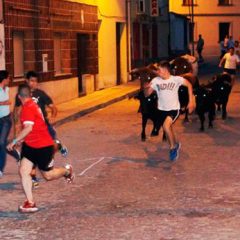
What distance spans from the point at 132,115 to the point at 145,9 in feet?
58.3

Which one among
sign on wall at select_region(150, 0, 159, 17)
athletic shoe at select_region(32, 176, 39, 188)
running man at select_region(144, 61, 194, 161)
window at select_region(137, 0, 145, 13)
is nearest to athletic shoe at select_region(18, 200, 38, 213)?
athletic shoe at select_region(32, 176, 39, 188)

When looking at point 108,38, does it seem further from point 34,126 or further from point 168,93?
point 34,126

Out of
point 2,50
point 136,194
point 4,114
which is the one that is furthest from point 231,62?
point 136,194

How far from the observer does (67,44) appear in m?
25.4

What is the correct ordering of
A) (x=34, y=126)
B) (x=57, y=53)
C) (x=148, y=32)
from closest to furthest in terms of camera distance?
(x=34, y=126) < (x=57, y=53) < (x=148, y=32)

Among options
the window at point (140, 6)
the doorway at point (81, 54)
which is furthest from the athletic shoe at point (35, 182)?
the window at point (140, 6)

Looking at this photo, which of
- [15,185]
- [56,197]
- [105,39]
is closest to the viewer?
[56,197]

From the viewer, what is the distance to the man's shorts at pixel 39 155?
29.0 feet

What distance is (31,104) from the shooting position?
8.85 meters

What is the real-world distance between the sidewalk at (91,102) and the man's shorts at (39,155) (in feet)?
30.6

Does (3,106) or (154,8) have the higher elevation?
(154,8)

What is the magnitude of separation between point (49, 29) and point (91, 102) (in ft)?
8.69

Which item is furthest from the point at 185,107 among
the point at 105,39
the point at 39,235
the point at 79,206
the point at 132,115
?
the point at 105,39

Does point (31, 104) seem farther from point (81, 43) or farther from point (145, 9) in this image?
point (145, 9)
